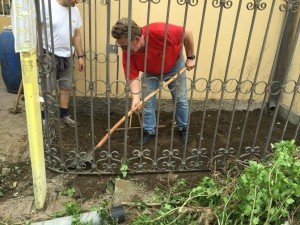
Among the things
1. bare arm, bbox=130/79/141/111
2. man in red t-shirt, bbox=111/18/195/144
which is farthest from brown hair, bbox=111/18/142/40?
bare arm, bbox=130/79/141/111

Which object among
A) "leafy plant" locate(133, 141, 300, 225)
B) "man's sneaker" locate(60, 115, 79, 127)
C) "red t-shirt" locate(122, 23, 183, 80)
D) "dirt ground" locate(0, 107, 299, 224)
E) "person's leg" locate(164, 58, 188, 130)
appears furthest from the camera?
"man's sneaker" locate(60, 115, 79, 127)

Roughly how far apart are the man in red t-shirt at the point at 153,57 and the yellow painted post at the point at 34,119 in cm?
83

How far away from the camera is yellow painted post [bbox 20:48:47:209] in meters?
2.31

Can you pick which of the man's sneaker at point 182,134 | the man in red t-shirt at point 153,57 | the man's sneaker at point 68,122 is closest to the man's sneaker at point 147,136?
the man in red t-shirt at point 153,57

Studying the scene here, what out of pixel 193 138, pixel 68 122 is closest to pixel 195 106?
pixel 193 138

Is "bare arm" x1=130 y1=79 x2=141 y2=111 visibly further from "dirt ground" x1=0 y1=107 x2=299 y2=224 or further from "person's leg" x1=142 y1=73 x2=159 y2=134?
"dirt ground" x1=0 y1=107 x2=299 y2=224

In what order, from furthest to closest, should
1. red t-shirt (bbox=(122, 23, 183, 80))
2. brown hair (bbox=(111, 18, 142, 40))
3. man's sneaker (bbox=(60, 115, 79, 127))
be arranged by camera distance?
man's sneaker (bbox=(60, 115, 79, 127)) → red t-shirt (bbox=(122, 23, 183, 80)) → brown hair (bbox=(111, 18, 142, 40))

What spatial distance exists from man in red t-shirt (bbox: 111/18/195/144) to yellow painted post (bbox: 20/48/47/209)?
83 centimetres

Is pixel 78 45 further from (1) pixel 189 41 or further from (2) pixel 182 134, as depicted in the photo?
(2) pixel 182 134

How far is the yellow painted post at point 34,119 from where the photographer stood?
90.9 inches

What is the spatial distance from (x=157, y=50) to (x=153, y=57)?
93 mm

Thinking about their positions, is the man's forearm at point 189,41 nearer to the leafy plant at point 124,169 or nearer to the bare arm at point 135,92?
the bare arm at point 135,92

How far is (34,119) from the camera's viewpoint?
8.07 feet

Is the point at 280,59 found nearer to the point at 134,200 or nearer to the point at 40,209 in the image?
the point at 134,200
